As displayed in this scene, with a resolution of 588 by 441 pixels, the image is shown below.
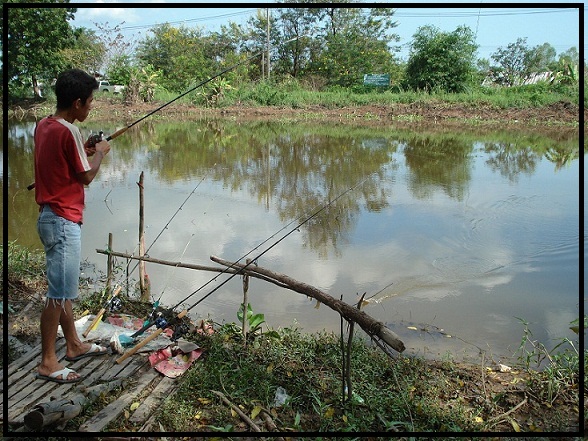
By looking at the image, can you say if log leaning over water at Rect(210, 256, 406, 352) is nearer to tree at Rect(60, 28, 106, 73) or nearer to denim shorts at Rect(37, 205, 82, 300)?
denim shorts at Rect(37, 205, 82, 300)

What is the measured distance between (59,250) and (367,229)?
4.29 metres

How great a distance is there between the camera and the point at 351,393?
7.82ft

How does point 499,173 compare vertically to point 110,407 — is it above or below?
above

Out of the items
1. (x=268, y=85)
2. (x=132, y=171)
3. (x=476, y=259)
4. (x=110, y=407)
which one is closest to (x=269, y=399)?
(x=110, y=407)

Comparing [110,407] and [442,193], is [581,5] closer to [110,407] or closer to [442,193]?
[110,407]

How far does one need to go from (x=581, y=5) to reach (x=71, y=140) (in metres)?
2.06

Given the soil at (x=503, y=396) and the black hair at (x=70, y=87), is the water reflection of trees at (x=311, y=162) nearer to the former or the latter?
the soil at (x=503, y=396)

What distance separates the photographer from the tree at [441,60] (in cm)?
1742

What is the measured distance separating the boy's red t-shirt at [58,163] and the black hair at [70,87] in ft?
0.30

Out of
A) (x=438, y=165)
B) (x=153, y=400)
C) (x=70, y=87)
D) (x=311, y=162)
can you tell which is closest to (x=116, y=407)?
(x=153, y=400)

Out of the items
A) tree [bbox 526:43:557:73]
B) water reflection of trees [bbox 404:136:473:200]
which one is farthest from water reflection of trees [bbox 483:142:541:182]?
tree [bbox 526:43:557:73]

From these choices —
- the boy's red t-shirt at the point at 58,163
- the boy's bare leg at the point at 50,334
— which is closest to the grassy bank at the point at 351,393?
the boy's bare leg at the point at 50,334

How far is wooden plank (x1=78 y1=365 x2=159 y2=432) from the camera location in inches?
81.4

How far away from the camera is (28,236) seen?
5.26m
